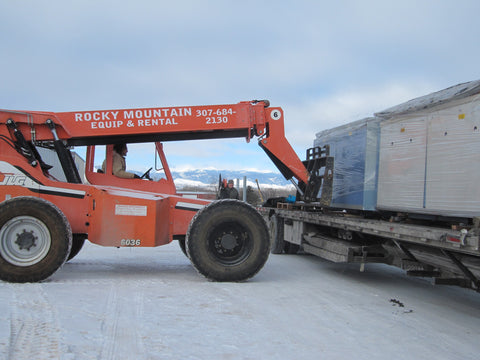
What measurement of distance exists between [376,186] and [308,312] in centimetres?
271

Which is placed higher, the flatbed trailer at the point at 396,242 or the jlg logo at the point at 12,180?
the jlg logo at the point at 12,180

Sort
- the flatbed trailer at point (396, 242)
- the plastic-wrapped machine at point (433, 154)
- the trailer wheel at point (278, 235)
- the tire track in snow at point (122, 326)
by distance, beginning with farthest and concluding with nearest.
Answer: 1. the trailer wheel at point (278, 235)
2. the plastic-wrapped machine at point (433, 154)
3. the flatbed trailer at point (396, 242)
4. the tire track in snow at point (122, 326)

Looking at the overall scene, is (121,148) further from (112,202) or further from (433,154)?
(433,154)

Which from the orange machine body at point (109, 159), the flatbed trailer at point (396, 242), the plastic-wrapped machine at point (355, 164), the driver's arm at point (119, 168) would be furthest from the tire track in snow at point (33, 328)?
the plastic-wrapped machine at point (355, 164)

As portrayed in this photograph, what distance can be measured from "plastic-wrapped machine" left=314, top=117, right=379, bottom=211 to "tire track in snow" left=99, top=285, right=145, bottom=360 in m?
3.90

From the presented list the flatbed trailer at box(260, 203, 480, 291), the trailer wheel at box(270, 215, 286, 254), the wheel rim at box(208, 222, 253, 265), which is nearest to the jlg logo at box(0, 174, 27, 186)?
the wheel rim at box(208, 222, 253, 265)

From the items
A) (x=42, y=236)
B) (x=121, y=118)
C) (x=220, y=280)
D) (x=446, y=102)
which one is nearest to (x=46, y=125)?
(x=121, y=118)

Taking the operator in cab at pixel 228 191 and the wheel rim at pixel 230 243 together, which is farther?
the operator in cab at pixel 228 191

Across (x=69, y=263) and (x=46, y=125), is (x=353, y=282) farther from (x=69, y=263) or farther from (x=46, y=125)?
(x=46, y=125)

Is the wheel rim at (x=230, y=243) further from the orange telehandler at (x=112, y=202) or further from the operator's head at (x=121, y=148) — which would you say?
the operator's head at (x=121, y=148)

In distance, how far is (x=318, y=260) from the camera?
9.88 m

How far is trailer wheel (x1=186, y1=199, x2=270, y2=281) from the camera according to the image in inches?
257

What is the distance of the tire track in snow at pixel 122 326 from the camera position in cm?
369

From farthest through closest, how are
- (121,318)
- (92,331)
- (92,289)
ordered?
(92,289), (121,318), (92,331)
